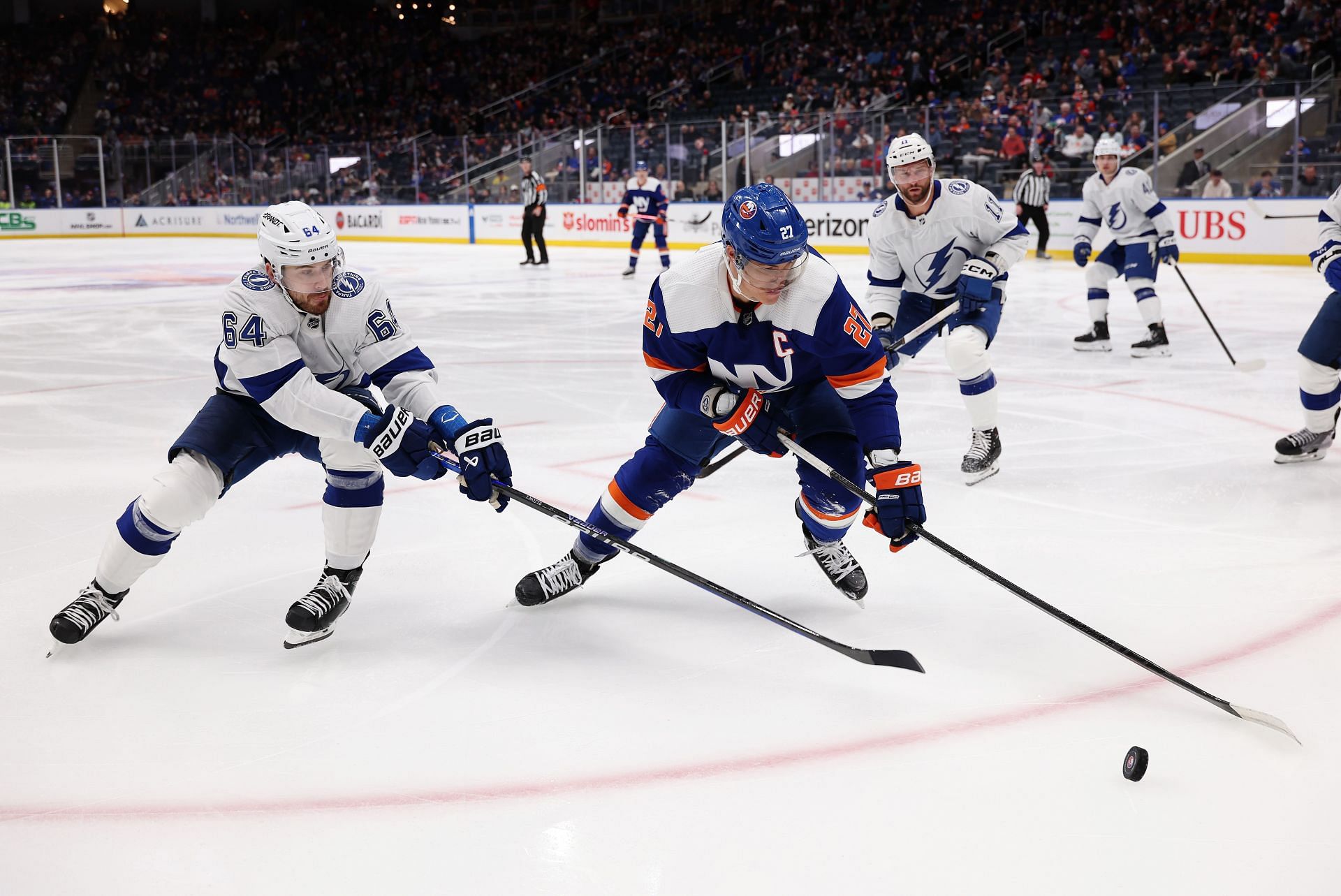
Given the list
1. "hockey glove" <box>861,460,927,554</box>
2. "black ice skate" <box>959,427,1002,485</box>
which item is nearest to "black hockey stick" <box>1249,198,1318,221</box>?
"black ice skate" <box>959,427,1002,485</box>

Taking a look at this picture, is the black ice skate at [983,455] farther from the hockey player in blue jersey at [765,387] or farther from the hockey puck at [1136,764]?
the hockey puck at [1136,764]

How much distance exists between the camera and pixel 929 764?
2342 millimetres

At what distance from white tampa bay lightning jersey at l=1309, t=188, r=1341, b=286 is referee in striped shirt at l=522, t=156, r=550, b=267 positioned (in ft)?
36.1

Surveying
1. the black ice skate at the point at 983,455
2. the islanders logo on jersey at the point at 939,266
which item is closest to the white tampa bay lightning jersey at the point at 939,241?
the islanders logo on jersey at the point at 939,266

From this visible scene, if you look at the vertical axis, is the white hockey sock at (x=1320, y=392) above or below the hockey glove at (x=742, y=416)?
below

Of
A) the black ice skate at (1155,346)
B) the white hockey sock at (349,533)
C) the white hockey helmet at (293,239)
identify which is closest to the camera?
the white hockey helmet at (293,239)

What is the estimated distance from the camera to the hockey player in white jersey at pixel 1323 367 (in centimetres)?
468

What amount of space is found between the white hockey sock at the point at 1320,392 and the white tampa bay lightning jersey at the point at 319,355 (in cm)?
363

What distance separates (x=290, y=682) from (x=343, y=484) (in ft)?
1.74

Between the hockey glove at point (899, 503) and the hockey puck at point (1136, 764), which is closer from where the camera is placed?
the hockey puck at point (1136, 764)

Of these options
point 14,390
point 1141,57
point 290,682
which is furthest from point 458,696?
point 1141,57

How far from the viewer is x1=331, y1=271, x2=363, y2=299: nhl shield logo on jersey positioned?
2945mm

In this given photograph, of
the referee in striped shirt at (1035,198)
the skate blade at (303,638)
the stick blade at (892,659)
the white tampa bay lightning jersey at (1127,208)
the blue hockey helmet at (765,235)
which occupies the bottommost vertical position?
the stick blade at (892,659)

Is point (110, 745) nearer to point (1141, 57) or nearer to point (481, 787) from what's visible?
point (481, 787)
